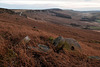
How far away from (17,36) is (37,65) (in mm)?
2750

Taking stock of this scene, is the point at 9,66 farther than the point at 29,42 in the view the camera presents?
No

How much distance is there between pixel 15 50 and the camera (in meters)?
4.82

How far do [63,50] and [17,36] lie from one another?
3194mm

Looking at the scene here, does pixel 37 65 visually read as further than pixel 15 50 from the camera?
No

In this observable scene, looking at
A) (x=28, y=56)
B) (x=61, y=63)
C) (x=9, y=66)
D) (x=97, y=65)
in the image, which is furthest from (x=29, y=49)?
(x=97, y=65)

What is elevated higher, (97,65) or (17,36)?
(17,36)

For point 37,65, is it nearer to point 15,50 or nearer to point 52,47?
point 15,50

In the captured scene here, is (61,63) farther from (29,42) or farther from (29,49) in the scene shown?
(29,42)

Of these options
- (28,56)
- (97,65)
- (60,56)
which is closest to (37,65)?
(28,56)

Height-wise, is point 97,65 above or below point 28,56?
below

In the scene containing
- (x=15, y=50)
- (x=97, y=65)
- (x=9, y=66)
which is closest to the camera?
(x=9, y=66)

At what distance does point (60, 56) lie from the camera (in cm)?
542

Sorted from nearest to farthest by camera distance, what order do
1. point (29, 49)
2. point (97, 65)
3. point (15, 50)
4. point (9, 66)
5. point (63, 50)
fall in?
point (9, 66)
point (15, 50)
point (29, 49)
point (97, 65)
point (63, 50)

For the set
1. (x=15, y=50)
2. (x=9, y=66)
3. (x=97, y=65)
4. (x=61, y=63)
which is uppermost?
(x=15, y=50)
